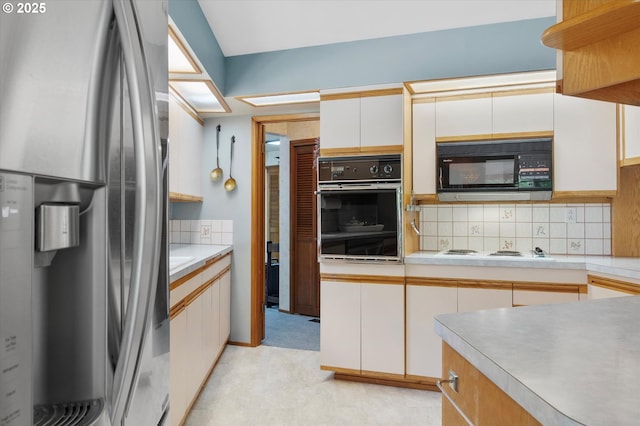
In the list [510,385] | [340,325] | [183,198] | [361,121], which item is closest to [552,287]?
[340,325]

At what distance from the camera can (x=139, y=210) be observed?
2.19 feet

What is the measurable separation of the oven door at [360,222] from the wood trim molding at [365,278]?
4.8 inches

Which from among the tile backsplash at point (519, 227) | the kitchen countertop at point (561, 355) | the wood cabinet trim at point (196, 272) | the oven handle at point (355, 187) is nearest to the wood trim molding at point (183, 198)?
the wood cabinet trim at point (196, 272)

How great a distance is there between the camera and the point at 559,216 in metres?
2.78

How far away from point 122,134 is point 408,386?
2.49 metres

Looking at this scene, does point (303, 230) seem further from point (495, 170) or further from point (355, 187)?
point (495, 170)

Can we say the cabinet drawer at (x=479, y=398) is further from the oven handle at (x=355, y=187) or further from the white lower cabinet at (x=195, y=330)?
the oven handle at (x=355, y=187)

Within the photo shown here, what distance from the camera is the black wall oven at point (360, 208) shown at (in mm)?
2541

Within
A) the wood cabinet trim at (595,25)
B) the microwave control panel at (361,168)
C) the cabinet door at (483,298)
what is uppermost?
the wood cabinet trim at (595,25)

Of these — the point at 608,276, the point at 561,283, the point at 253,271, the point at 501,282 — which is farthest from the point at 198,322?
the point at 608,276

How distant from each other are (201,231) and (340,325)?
5.13ft

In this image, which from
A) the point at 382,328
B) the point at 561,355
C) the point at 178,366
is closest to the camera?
the point at 561,355

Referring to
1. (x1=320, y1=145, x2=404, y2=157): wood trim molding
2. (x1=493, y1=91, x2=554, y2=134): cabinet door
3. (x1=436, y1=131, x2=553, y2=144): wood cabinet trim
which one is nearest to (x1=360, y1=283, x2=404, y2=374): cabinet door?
(x1=320, y1=145, x2=404, y2=157): wood trim molding

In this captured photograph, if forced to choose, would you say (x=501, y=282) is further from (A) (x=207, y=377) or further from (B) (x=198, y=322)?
(A) (x=207, y=377)
